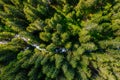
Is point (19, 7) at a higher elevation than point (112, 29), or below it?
higher

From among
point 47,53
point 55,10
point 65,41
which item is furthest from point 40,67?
point 55,10

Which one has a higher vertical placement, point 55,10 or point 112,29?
point 55,10

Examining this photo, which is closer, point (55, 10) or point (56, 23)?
point (56, 23)

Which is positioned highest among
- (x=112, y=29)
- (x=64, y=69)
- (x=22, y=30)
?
(x=22, y=30)

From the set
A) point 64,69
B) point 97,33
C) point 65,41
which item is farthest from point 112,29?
point 64,69

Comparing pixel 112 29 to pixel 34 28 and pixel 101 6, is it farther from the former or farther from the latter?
pixel 34 28

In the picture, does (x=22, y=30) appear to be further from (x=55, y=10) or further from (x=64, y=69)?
(x=64, y=69)
